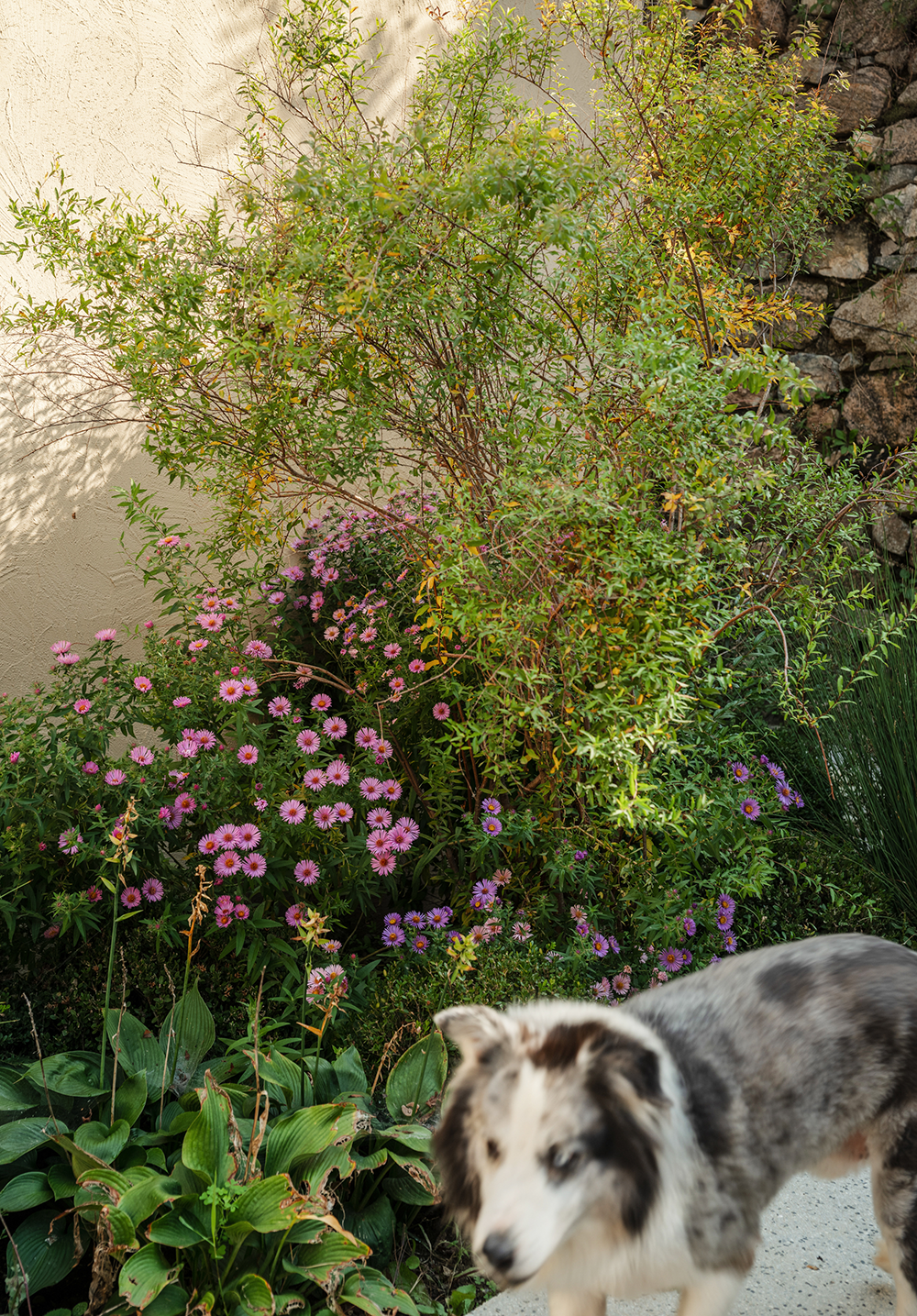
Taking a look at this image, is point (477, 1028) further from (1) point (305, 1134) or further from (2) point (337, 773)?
(2) point (337, 773)

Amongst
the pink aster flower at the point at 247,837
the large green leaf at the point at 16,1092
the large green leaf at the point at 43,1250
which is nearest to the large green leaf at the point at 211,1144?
the large green leaf at the point at 43,1250

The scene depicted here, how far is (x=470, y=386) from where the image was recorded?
2762 millimetres

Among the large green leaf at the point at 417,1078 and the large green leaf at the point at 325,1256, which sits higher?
the large green leaf at the point at 325,1256

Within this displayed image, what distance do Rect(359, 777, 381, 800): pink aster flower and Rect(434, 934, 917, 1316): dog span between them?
3.69 ft

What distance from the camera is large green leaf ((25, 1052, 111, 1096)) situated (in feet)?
6.29

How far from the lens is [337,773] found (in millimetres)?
2602

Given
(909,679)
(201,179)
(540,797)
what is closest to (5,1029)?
(540,797)

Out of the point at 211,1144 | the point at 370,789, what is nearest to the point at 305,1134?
the point at 211,1144

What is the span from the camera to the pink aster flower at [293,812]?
94.1 inches

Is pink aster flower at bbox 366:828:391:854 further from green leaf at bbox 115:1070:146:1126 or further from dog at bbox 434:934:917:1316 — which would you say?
dog at bbox 434:934:917:1316

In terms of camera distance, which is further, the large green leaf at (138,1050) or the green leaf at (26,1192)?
the large green leaf at (138,1050)

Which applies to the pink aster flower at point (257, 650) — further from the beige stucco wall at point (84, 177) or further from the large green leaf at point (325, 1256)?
the large green leaf at point (325, 1256)

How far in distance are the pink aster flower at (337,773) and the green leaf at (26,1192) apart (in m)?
1.15

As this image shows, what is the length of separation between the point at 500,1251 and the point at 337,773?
160cm
